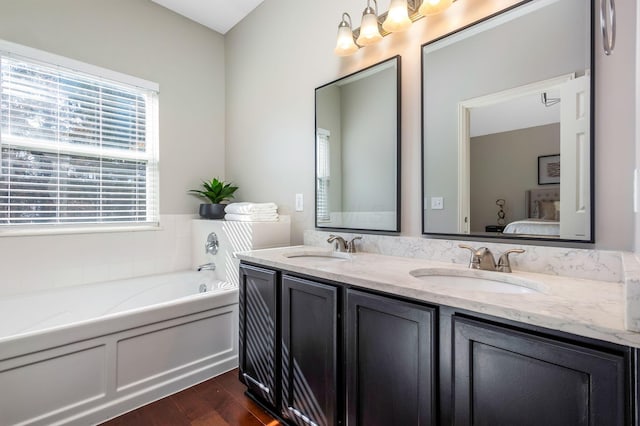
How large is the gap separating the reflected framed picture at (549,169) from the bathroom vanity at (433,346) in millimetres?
378

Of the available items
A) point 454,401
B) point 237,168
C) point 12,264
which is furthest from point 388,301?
point 12,264

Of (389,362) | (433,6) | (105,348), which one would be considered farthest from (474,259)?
(105,348)

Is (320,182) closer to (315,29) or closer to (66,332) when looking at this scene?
(315,29)

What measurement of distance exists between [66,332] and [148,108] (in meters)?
1.91

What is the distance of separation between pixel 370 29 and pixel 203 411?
2.34m

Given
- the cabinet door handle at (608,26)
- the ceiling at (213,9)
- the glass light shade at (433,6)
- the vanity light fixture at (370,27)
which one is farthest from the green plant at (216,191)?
the cabinet door handle at (608,26)

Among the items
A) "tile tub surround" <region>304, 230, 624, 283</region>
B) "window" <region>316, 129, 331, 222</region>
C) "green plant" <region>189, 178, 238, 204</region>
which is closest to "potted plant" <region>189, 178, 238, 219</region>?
"green plant" <region>189, 178, 238, 204</region>

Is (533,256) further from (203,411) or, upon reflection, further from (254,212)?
(203,411)

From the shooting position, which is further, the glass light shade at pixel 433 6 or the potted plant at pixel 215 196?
the potted plant at pixel 215 196

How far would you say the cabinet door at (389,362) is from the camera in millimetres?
974

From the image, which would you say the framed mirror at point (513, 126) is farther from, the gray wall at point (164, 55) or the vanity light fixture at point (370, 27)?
the gray wall at point (164, 55)

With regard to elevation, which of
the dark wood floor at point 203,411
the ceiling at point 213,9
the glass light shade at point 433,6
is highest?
the ceiling at point 213,9

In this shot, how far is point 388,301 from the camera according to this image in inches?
42.5

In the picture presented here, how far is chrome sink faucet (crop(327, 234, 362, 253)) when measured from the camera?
1.85 metres
